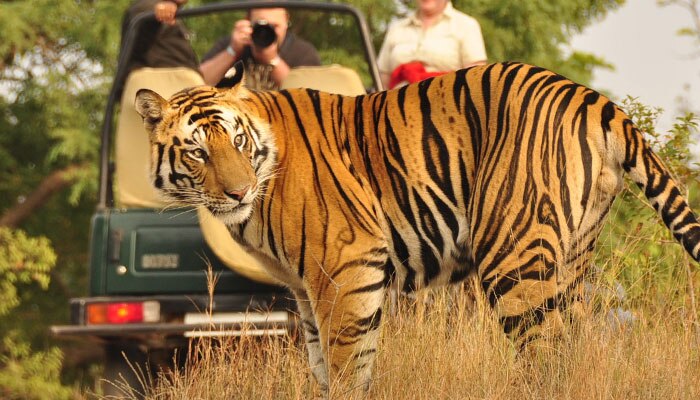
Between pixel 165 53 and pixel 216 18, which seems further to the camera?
pixel 216 18

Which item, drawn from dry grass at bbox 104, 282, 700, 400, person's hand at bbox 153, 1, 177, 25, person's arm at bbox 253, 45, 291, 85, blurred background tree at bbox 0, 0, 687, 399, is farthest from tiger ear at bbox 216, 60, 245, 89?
blurred background tree at bbox 0, 0, 687, 399

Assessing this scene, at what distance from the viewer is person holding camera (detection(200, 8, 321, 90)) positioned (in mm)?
6570

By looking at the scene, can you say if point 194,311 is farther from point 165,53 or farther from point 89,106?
point 89,106

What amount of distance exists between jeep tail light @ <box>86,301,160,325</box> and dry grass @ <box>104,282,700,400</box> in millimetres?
1357

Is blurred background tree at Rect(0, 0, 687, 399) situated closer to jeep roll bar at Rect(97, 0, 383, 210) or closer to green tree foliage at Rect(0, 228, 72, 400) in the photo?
green tree foliage at Rect(0, 228, 72, 400)

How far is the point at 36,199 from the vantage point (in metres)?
14.3

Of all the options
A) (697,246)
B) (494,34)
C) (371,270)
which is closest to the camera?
(697,246)

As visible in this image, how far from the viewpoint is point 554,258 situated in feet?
14.6

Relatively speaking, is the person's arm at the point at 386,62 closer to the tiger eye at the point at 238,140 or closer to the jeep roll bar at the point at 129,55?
the jeep roll bar at the point at 129,55

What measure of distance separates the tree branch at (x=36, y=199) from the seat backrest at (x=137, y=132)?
734 centimetres

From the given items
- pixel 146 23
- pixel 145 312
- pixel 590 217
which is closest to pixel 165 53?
pixel 146 23

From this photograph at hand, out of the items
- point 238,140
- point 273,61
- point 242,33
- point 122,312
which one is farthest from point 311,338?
point 242,33

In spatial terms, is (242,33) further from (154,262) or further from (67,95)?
(67,95)

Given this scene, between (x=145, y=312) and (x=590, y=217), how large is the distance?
2.64 meters
